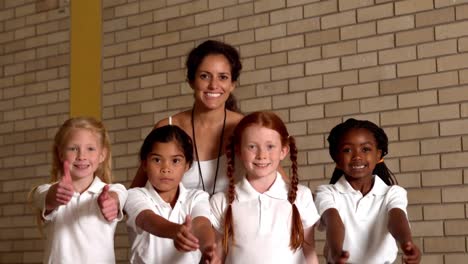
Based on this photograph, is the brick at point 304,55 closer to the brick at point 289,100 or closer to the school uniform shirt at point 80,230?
the brick at point 289,100

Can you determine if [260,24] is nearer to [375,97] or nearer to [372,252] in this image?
[375,97]

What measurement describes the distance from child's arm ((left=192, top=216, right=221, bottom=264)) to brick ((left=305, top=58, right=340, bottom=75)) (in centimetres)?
160

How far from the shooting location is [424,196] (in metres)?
4.05

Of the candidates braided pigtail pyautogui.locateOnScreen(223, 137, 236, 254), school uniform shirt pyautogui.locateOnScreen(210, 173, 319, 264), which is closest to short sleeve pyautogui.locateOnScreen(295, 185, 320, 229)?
school uniform shirt pyautogui.locateOnScreen(210, 173, 319, 264)

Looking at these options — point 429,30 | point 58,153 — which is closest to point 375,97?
point 429,30

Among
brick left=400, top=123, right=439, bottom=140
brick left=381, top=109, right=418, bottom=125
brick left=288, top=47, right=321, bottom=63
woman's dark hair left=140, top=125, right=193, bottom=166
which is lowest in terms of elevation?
woman's dark hair left=140, top=125, right=193, bottom=166

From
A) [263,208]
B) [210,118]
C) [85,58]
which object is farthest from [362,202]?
[85,58]

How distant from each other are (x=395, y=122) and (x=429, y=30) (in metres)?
0.50

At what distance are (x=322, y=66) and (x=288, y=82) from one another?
0.23m

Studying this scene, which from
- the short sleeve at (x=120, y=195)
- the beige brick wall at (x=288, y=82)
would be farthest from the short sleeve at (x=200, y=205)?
the beige brick wall at (x=288, y=82)

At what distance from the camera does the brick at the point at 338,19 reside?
4352 millimetres

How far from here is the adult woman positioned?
3.51m

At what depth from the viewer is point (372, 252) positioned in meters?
3.22

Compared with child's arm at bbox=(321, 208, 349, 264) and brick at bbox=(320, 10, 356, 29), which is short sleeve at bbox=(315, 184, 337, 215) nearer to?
child's arm at bbox=(321, 208, 349, 264)
